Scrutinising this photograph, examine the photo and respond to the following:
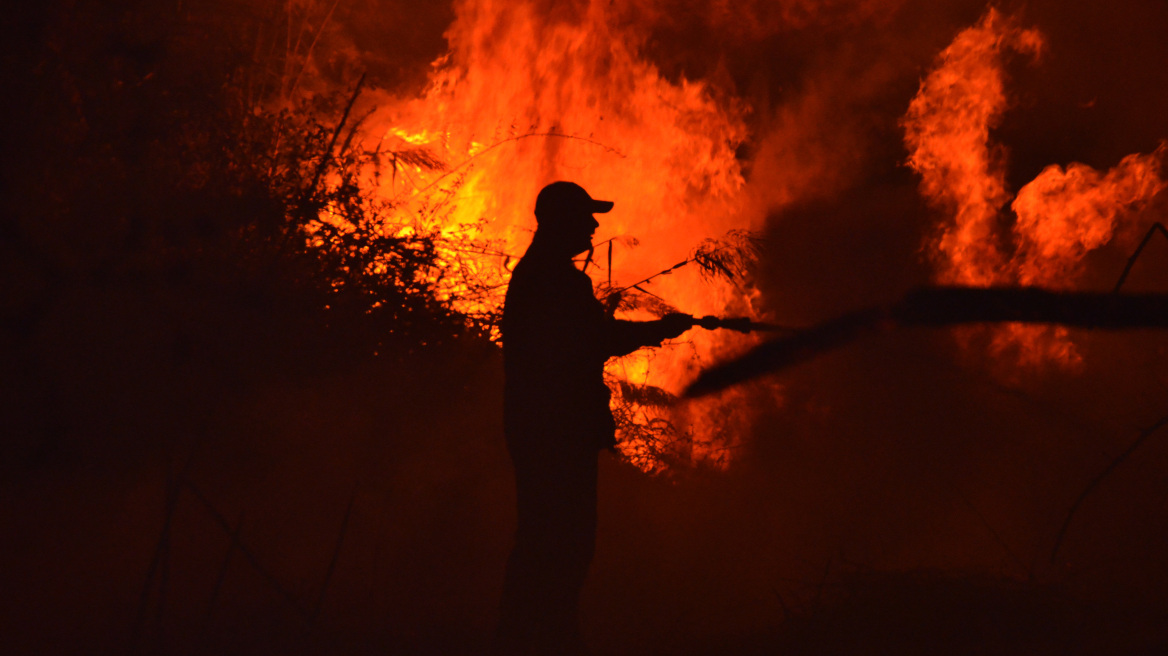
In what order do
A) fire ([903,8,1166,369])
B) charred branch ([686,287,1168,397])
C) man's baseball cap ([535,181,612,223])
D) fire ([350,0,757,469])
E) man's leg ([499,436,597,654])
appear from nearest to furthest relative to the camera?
man's leg ([499,436,597,654]), man's baseball cap ([535,181,612,223]), charred branch ([686,287,1168,397]), fire ([903,8,1166,369]), fire ([350,0,757,469])

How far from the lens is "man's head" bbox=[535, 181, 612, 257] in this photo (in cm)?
371

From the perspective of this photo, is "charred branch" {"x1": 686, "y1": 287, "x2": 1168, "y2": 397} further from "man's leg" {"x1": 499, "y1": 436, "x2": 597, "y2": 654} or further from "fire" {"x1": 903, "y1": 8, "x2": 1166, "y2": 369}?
"man's leg" {"x1": 499, "y1": 436, "x2": 597, "y2": 654}

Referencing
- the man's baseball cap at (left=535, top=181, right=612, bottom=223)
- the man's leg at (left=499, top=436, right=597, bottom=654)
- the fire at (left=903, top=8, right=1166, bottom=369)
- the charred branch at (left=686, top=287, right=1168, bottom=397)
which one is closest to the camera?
the man's leg at (left=499, top=436, right=597, bottom=654)

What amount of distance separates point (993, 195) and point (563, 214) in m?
5.56

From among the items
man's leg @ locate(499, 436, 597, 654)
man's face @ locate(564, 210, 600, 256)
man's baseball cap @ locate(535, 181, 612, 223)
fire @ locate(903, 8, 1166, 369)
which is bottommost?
man's leg @ locate(499, 436, 597, 654)

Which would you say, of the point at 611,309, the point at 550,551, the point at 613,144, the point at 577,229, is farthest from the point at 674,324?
the point at 613,144

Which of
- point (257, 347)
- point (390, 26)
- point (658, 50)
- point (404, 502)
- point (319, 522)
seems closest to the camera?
point (257, 347)

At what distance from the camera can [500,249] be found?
20.8 ft

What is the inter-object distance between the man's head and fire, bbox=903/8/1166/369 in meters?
5.36

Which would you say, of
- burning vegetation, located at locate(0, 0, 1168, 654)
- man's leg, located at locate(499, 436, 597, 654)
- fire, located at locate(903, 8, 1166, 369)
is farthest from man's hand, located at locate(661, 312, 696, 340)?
fire, located at locate(903, 8, 1166, 369)

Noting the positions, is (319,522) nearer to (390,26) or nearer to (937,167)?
(390,26)

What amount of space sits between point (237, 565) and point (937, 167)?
24.3ft

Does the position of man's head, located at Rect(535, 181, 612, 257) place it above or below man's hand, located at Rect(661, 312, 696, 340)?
above

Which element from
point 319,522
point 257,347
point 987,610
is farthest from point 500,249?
point 987,610
